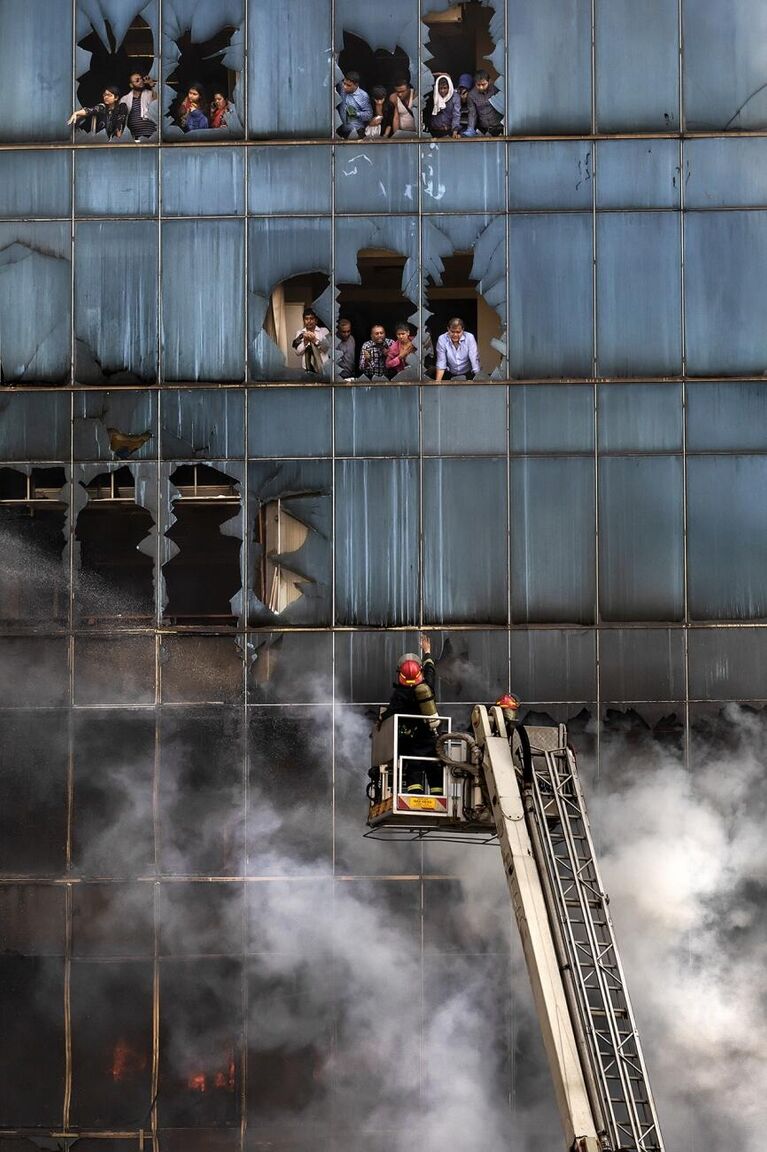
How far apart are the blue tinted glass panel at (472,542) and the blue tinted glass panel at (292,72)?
16.0ft

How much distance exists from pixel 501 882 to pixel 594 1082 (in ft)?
20.9

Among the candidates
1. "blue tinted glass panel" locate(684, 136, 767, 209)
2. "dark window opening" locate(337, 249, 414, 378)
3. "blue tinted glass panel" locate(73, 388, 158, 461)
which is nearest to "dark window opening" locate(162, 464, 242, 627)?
"blue tinted glass panel" locate(73, 388, 158, 461)

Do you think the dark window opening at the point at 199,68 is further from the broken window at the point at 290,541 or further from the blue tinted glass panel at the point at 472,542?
the blue tinted glass panel at the point at 472,542

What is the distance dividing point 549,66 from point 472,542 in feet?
20.6

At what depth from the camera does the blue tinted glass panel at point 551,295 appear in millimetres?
18328

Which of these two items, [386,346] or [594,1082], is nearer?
[594,1082]

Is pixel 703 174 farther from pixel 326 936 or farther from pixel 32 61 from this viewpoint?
pixel 326 936

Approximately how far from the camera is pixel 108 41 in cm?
1883

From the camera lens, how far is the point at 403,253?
18469 mm

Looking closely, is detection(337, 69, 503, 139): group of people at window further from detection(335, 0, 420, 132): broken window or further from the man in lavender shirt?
the man in lavender shirt

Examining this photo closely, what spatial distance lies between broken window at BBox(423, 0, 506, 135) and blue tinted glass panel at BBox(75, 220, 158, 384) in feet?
13.4

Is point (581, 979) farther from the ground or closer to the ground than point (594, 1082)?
farther from the ground

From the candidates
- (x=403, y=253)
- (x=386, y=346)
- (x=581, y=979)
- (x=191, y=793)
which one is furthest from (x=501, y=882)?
(x=403, y=253)

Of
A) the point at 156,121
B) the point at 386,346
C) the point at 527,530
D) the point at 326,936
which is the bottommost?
the point at 326,936
